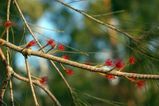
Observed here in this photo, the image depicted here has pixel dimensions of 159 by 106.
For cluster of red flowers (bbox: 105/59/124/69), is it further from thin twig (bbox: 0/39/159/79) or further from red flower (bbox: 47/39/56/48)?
red flower (bbox: 47/39/56/48)

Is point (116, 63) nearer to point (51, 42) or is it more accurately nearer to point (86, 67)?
point (86, 67)

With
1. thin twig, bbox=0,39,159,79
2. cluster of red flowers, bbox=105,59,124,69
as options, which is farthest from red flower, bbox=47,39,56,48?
cluster of red flowers, bbox=105,59,124,69

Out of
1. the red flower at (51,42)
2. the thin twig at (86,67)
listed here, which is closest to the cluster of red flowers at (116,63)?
the thin twig at (86,67)

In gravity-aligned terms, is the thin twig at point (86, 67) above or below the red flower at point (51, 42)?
below

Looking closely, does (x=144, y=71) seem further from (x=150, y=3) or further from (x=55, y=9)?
(x=55, y=9)

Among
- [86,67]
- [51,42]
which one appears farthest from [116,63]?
[51,42]

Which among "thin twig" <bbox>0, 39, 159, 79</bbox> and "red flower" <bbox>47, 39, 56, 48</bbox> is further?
"red flower" <bbox>47, 39, 56, 48</bbox>

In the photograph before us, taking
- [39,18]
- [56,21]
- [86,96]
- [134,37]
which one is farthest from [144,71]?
[56,21]

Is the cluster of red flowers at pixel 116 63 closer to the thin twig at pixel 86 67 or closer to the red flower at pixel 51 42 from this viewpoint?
the thin twig at pixel 86 67

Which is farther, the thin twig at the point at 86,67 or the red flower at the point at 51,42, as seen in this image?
the red flower at the point at 51,42

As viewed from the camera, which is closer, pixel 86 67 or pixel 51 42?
pixel 86 67

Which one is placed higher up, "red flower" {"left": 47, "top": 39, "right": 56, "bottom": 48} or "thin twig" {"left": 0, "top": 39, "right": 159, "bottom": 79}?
"red flower" {"left": 47, "top": 39, "right": 56, "bottom": 48}
